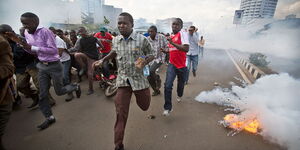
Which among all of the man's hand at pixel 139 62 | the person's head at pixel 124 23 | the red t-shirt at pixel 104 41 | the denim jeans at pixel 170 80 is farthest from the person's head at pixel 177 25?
the red t-shirt at pixel 104 41

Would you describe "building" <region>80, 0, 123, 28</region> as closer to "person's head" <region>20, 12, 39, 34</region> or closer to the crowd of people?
the crowd of people

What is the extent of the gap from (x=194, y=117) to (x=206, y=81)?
283 centimetres

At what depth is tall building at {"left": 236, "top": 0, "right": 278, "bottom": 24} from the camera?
41156mm

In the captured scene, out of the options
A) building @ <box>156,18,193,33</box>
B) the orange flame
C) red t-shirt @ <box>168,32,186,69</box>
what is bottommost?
the orange flame

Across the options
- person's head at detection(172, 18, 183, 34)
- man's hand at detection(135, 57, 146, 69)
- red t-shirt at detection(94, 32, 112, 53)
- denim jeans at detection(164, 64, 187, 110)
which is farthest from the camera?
red t-shirt at detection(94, 32, 112, 53)

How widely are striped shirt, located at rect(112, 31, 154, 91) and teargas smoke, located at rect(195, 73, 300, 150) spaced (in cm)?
223

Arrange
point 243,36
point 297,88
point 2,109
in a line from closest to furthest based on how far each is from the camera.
A: point 2,109 → point 297,88 → point 243,36

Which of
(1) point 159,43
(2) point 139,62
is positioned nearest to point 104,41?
(1) point 159,43

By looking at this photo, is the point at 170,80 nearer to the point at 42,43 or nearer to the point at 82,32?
the point at 42,43

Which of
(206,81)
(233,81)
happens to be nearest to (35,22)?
(206,81)

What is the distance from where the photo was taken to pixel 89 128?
Result: 2816 mm

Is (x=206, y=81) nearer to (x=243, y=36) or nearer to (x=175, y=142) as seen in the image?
(x=175, y=142)

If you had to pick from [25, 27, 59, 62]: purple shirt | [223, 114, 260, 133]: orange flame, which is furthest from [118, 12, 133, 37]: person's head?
[223, 114, 260, 133]: orange flame

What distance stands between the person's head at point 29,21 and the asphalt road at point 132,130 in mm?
1832
